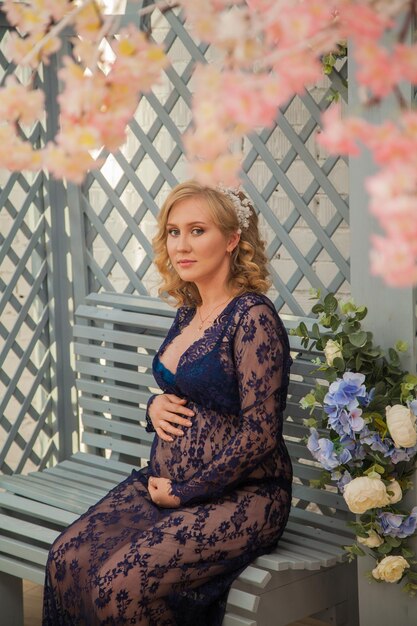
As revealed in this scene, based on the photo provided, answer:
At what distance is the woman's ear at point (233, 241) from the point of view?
2.69 m

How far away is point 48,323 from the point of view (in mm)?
3766

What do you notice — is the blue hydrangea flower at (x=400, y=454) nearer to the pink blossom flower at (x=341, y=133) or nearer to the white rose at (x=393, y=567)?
the white rose at (x=393, y=567)

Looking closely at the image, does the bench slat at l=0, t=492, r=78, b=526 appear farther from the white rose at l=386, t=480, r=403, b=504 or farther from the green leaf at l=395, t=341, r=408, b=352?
the green leaf at l=395, t=341, r=408, b=352

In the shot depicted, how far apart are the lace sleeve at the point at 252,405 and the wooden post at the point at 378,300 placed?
24 centimetres

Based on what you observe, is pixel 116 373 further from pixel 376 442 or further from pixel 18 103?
pixel 18 103

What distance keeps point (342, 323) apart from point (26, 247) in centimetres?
151

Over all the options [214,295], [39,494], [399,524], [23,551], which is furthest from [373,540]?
[39,494]

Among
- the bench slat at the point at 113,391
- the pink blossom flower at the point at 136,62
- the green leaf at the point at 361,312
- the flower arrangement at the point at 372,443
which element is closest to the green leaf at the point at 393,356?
the flower arrangement at the point at 372,443

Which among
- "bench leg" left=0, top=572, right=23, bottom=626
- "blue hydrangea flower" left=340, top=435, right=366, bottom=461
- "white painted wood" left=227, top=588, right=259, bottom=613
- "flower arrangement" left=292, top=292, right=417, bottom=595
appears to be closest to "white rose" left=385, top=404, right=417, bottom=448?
"flower arrangement" left=292, top=292, right=417, bottom=595

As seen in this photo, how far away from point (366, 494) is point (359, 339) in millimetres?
366

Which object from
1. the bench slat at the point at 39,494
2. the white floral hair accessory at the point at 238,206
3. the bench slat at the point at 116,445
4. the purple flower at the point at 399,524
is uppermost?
the white floral hair accessory at the point at 238,206

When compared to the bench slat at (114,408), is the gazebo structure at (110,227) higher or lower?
higher

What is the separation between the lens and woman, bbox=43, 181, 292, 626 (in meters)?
2.48

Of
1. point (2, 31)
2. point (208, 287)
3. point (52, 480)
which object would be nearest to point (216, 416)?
point (208, 287)
